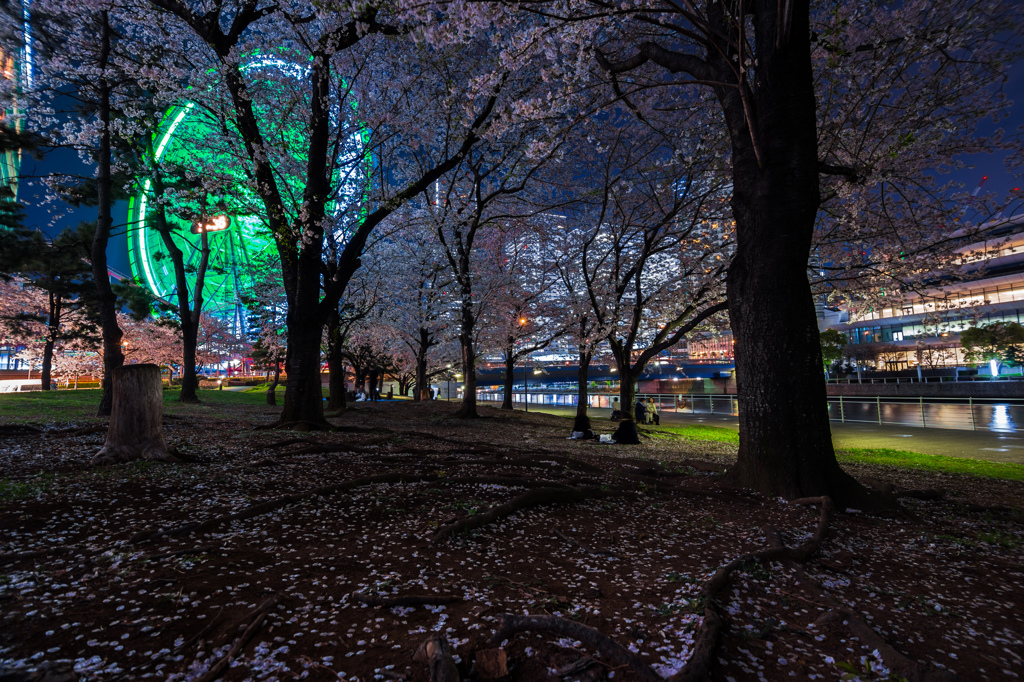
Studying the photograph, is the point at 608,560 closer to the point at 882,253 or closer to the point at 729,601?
the point at 729,601

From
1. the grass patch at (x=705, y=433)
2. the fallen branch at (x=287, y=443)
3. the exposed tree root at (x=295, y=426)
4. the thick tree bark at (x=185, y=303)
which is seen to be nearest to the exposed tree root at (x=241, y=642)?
the fallen branch at (x=287, y=443)

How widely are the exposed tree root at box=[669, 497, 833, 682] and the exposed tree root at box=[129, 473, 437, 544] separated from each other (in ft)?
12.8

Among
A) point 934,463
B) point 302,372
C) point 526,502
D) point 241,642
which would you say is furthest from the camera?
point 302,372

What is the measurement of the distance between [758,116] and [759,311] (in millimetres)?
2553

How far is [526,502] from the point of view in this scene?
5.20 metres

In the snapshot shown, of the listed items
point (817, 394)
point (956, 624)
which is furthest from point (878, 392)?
point (956, 624)

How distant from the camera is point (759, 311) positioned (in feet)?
19.9

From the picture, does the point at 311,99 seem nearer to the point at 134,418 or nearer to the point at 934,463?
the point at 134,418

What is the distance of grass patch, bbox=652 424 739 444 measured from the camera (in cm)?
1681

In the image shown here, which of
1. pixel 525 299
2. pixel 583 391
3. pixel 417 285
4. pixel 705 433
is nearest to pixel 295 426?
pixel 583 391

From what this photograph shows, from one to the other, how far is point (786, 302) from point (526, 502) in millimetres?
4036

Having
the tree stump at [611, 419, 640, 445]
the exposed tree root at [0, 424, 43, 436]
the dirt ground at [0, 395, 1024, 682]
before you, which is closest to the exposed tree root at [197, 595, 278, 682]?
the dirt ground at [0, 395, 1024, 682]

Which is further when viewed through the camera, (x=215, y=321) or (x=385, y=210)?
(x=215, y=321)

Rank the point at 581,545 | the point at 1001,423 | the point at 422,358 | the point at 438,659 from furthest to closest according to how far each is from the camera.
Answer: the point at 422,358
the point at 1001,423
the point at 581,545
the point at 438,659
